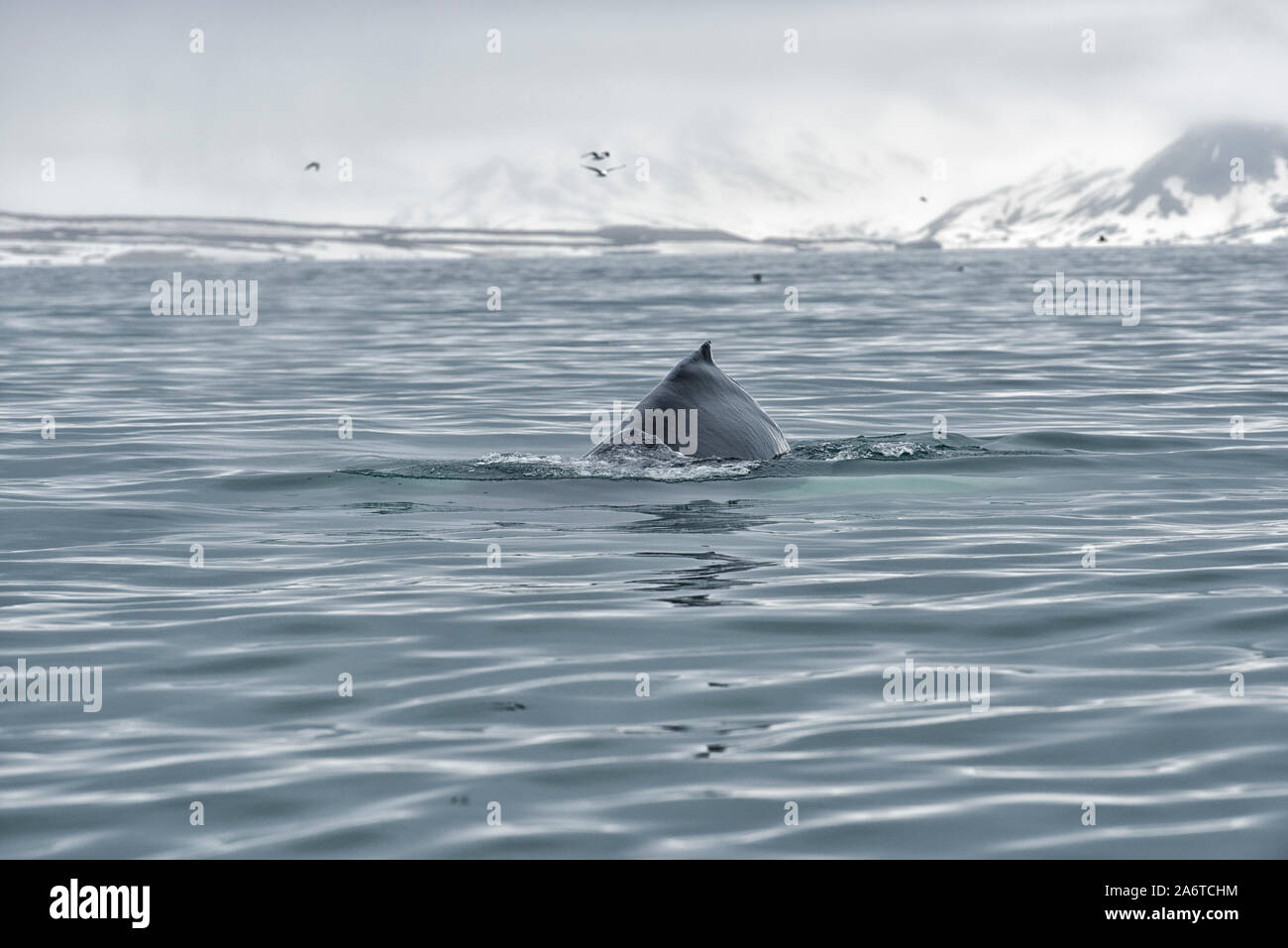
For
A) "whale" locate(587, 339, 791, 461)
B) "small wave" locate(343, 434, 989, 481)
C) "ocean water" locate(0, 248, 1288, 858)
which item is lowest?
"ocean water" locate(0, 248, 1288, 858)

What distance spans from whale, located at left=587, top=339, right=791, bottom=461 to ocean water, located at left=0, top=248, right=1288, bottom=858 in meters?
0.23

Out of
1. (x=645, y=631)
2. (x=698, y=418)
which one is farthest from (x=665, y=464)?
(x=645, y=631)

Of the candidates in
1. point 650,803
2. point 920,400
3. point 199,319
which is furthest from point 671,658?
point 199,319

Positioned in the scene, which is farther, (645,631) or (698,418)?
(698,418)

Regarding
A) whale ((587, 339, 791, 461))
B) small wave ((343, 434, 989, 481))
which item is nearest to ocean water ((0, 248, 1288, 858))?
small wave ((343, 434, 989, 481))

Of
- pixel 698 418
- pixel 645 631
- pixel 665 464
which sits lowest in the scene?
pixel 645 631

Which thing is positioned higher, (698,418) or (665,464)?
(698,418)

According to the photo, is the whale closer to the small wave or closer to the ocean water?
the small wave

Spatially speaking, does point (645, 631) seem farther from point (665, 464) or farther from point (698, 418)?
point (698, 418)

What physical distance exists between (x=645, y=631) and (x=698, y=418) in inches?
199

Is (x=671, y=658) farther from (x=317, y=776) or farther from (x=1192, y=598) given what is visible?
(x=1192, y=598)

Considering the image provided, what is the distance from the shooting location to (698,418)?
15.0 metres

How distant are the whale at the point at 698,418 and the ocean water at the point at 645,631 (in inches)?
9.0

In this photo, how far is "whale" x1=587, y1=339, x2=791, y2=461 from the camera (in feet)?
48.7
